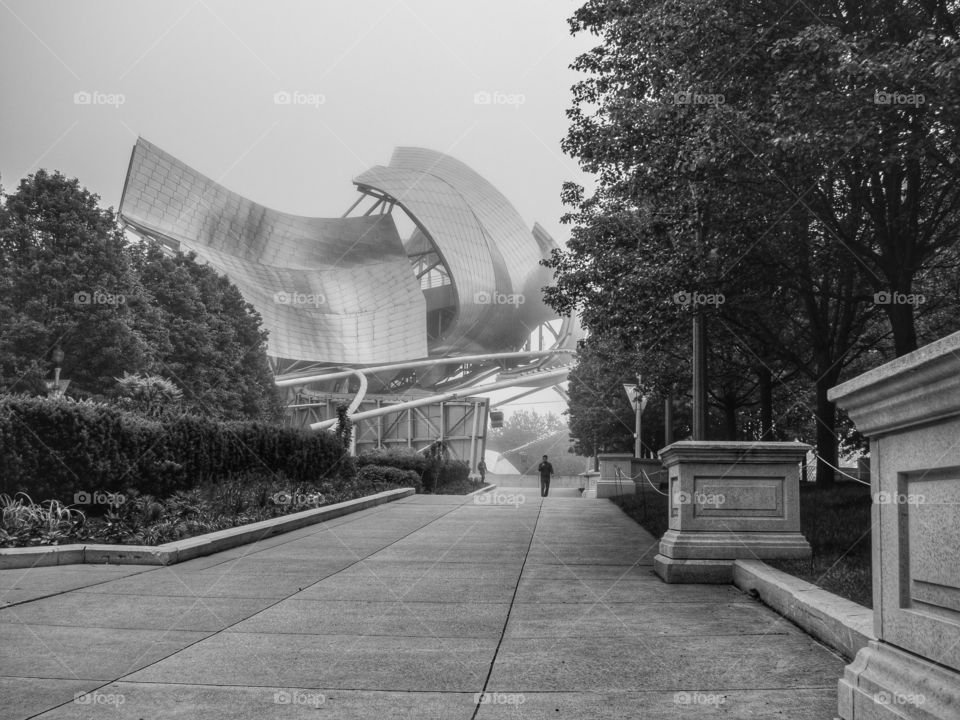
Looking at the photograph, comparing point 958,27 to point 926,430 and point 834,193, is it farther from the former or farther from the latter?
point 926,430

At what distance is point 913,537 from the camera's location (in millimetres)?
3531

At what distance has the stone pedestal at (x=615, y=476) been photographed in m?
27.6

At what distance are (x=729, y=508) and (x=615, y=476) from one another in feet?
63.8

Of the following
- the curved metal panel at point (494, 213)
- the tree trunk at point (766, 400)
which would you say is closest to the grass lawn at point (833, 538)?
the tree trunk at point (766, 400)

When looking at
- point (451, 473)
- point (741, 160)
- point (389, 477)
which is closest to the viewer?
point (741, 160)

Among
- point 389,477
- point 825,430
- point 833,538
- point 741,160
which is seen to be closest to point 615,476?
point 389,477

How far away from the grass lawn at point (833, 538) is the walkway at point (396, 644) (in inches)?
25.6

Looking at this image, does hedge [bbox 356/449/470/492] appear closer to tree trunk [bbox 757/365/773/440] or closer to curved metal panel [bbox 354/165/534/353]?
tree trunk [bbox 757/365/773/440]

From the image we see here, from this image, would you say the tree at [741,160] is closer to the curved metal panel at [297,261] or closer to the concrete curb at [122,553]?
the concrete curb at [122,553]

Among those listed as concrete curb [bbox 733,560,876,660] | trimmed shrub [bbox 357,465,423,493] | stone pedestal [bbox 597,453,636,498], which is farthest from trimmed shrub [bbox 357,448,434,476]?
concrete curb [bbox 733,560,876,660]

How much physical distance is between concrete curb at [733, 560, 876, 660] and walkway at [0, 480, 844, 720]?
0.13 metres

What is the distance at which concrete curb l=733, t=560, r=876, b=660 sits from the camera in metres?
5.38

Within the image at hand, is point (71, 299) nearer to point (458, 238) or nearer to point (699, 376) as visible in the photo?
point (699, 376)

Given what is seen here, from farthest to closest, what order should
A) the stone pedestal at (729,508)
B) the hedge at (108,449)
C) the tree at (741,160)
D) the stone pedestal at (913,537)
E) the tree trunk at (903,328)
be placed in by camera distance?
1. the tree trunk at (903,328)
2. the hedge at (108,449)
3. the tree at (741,160)
4. the stone pedestal at (729,508)
5. the stone pedestal at (913,537)
